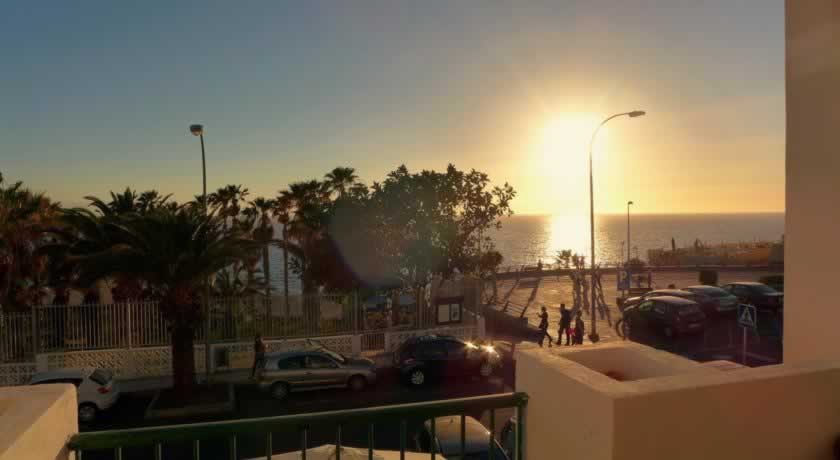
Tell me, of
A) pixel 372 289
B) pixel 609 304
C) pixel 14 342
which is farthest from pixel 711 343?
pixel 14 342

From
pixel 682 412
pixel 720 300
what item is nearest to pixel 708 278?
pixel 720 300

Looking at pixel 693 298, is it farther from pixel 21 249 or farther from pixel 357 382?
pixel 21 249

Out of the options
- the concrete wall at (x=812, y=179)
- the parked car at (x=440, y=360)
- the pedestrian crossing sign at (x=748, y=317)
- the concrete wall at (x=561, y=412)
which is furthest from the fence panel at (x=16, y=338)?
the pedestrian crossing sign at (x=748, y=317)

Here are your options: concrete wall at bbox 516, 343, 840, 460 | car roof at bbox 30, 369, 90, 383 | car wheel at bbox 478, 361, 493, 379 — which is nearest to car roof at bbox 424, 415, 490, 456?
concrete wall at bbox 516, 343, 840, 460

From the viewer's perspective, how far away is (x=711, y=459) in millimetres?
2736

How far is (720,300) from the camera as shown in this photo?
73.2 ft

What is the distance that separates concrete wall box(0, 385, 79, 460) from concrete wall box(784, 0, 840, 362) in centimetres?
553

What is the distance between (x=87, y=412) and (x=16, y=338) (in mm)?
4538

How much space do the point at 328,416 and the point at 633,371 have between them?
82.4 inches

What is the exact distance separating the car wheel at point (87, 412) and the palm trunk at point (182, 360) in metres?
1.91

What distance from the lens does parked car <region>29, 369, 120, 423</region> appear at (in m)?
12.9

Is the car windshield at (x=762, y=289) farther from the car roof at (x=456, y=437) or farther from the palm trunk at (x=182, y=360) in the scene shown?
the palm trunk at (x=182, y=360)

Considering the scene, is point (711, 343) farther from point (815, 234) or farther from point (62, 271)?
point (62, 271)

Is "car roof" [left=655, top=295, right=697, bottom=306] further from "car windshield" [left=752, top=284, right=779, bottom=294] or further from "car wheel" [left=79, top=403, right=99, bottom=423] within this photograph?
"car wheel" [left=79, top=403, right=99, bottom=423]
